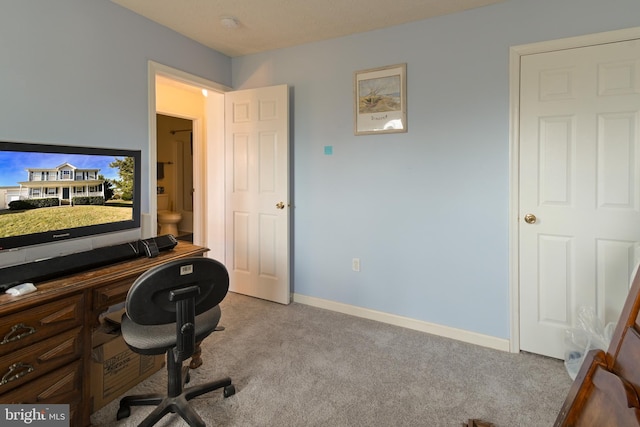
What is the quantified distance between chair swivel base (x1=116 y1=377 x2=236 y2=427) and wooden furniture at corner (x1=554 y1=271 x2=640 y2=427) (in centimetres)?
149

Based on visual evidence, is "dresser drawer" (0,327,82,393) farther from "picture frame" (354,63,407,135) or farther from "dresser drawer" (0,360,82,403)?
"picture frame" (354,63,407,135)

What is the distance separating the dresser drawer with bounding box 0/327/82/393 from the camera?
1317mm

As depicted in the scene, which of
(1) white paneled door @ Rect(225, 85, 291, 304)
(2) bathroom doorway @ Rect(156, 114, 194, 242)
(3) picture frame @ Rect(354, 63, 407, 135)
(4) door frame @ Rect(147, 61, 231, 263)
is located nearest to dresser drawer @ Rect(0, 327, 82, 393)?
(4) door frame @ Rect(147, 61, 231, 263)

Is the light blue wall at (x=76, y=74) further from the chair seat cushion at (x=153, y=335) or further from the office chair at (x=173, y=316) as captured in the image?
the office chair at (x=173, y=316)

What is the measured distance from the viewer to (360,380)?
2.03 meters

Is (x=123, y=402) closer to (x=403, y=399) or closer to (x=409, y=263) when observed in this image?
(x=403, y=399)

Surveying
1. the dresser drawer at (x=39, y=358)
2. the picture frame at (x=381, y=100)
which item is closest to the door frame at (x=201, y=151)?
the dresser drawer at (x=39, y=358)

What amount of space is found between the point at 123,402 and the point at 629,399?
6.64 ft

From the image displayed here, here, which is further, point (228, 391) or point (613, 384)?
point (228, 391)

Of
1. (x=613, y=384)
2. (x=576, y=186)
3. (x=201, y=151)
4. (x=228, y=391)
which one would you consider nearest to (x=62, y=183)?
(x=228, y=391)

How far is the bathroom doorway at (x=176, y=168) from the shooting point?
20.7 feet

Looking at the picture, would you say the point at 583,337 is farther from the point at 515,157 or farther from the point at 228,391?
the point at 228,391

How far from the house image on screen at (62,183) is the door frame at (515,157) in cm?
277

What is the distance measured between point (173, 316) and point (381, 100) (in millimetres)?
2207
